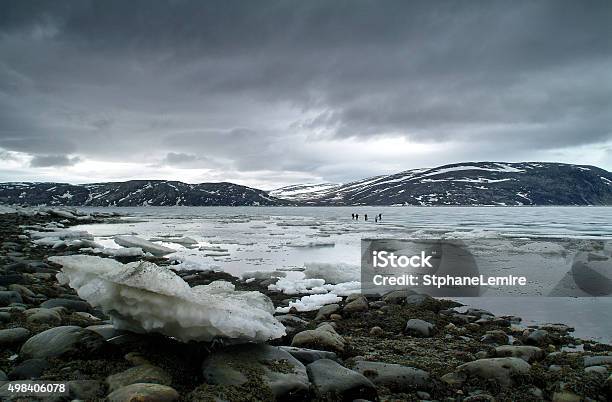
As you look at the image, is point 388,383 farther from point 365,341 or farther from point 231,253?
point 231,253

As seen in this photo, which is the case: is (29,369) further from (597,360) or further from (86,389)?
(597,360)

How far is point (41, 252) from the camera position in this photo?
19.1 metres

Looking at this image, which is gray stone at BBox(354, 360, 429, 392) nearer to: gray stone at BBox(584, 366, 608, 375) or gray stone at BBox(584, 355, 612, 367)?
gray stone at BBox(584, 366, 608, 375)

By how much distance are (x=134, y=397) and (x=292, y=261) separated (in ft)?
50.8

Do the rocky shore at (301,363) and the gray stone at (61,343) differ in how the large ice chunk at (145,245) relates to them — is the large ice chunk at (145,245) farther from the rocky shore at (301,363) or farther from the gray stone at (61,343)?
the gray stone at (61,343)

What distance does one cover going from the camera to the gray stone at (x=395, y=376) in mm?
5469

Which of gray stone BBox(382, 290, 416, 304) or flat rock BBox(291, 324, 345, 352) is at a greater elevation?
flat rock BBox(291, 324, 345, 352)

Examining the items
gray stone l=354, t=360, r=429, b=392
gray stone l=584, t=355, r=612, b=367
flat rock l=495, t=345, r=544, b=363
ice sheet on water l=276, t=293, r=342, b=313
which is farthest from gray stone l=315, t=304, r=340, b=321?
gray stone l=584, t=355, r=612, b=367

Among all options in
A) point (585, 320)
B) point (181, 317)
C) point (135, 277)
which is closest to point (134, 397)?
point (181, 317)

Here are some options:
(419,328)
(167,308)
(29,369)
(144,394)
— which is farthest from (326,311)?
(29,369)

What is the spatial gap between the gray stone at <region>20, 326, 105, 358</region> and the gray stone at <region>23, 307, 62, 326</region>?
1332 millimetres

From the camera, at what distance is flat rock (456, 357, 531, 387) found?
18.7ft

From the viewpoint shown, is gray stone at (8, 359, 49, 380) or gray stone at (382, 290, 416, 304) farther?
gray stone at (382, 290, 416, 304)

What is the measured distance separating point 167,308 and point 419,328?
5.69 metres
